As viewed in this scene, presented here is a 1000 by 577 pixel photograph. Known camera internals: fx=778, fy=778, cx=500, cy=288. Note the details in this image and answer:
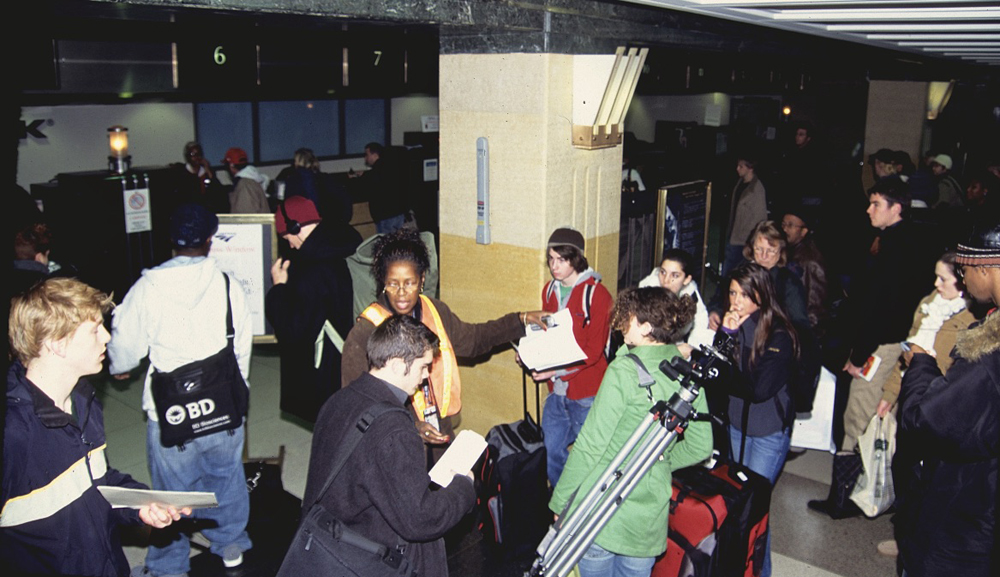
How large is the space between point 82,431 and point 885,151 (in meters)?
7.89

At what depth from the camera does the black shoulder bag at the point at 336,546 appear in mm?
2396

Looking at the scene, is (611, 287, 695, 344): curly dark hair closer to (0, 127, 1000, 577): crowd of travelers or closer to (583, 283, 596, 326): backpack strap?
(0, 127, 1000, 577): crowd of travelers

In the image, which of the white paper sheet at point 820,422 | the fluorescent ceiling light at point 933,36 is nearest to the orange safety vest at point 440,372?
the white paper sheet at point 820,422

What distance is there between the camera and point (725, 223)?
9.77 m

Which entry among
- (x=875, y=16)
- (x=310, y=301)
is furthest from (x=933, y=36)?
(x=310, y=301)

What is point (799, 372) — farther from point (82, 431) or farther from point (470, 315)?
point (82, 431)

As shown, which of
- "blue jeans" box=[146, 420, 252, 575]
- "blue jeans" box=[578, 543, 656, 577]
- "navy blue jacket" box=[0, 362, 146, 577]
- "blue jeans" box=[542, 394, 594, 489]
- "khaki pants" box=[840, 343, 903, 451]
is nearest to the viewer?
"navy blue jacket" box=[0, 362, 146, 577]

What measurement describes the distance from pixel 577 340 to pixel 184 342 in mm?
2001

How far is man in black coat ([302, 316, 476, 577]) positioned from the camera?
2395mm

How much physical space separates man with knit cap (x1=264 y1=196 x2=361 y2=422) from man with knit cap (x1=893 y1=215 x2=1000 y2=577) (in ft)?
8.79

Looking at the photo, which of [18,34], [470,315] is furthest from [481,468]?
[18,34]

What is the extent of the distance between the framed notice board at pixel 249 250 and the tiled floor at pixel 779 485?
0.88 meters

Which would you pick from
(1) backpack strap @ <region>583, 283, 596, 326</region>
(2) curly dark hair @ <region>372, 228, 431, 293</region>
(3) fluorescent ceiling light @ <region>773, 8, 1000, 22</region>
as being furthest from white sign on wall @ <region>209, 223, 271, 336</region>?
(3) fluorescent ceiling light @ <region>773, 8, 1000, 22</region>

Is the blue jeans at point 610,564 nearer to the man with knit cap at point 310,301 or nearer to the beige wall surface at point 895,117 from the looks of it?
the man with knit cap at point 310,301
